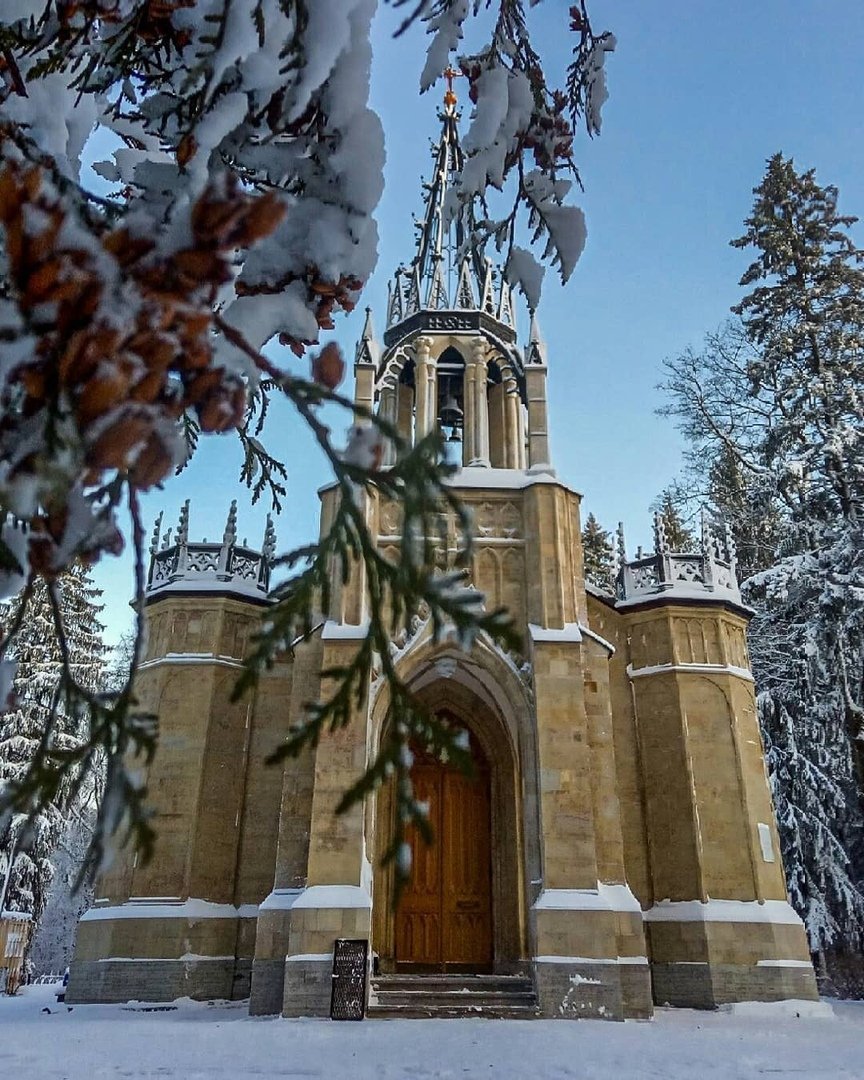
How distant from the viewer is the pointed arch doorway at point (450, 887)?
1252 cm

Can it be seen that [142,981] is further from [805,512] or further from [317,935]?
[805,512]

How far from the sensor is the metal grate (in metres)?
9.51

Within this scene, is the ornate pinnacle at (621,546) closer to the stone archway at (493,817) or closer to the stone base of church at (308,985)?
the stone archway at (493,817)

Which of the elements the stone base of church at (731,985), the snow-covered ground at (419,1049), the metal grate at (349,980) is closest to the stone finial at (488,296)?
the metal grate at (349,980)

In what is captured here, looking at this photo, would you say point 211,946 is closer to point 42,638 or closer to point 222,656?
point 222,656

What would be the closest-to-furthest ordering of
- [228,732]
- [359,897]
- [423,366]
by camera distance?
1. [359,897]
2. [228,732]
3. [423,366]

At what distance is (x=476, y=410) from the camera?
48.1ft

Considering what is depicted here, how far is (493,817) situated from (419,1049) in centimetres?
601

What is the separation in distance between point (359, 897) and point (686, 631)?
7.46m

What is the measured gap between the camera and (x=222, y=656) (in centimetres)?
1430

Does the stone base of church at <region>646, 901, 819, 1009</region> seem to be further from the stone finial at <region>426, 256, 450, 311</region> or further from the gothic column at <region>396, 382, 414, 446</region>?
the stone finial at <region>426, 256, 450, 311</region>

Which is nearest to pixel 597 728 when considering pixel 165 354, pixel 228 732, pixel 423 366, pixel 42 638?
pixel 228 732

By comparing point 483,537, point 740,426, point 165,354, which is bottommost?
point 165,354

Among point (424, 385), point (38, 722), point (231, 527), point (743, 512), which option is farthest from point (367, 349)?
point (38, 722)
